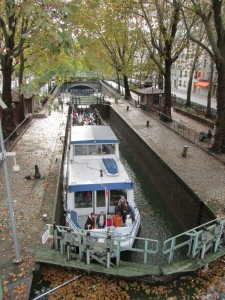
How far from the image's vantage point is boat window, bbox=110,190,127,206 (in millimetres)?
12972

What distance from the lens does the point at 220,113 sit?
61.2 feet

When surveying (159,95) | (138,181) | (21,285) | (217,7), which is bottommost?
(138,181)

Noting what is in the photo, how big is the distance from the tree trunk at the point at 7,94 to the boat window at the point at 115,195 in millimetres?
12097

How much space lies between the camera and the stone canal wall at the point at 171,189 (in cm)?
1315

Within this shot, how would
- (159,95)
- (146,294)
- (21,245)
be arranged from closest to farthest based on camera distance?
(146,294) < (21,245) < (159,95)

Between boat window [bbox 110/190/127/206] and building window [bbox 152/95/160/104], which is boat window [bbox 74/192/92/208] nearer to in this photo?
boat window [bbox 110/190/127/206]

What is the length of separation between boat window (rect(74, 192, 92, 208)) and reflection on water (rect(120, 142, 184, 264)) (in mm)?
2768

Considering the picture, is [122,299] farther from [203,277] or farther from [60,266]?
[203,277]

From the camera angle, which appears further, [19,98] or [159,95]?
[159,95]

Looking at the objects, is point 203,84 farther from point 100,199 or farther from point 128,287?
point 128,287

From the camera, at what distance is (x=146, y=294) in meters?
9.08

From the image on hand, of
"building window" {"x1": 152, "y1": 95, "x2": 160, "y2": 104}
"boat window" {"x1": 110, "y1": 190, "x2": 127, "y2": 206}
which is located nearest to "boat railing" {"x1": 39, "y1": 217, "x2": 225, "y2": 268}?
"boat window" {"x1": 110, "y1": 190, "x2": 127, "y2": 206}

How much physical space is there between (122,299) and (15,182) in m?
8.75

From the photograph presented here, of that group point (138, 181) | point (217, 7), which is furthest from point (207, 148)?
point (217, 7)
